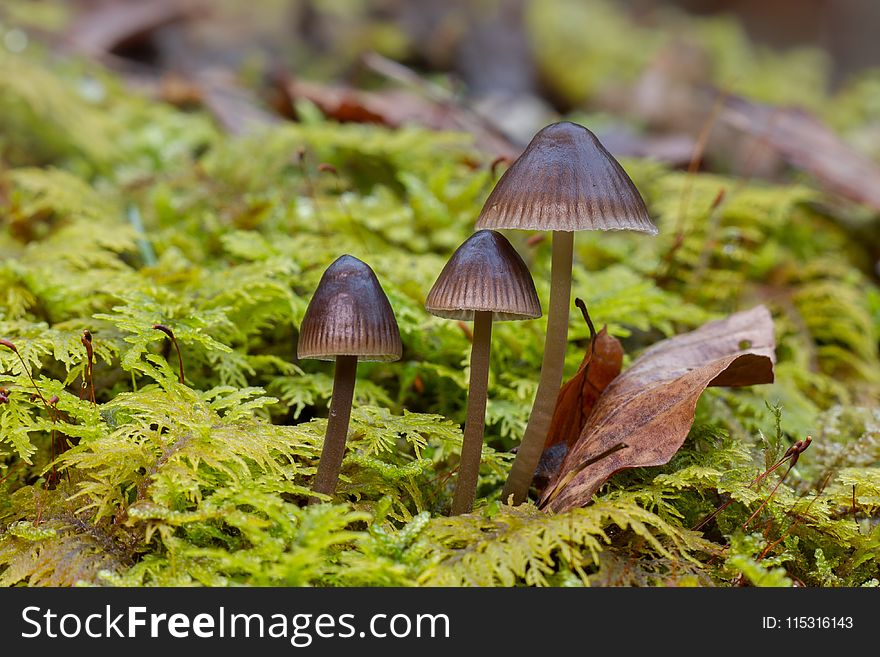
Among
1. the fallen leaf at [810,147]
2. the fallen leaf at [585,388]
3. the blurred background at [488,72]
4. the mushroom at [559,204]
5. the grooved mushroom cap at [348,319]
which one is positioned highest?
the blurred background at [488,72]

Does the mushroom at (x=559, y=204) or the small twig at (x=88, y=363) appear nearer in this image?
the mushroom at (x=559, y=204)

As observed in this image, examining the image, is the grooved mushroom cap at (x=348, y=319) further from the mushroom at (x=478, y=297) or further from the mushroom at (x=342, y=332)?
the mushroom at (x=478, y=297)

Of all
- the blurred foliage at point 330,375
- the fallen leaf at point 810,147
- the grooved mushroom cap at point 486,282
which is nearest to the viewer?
the blurred foliage at point 330,375

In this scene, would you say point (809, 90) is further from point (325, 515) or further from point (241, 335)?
point (325, 515)

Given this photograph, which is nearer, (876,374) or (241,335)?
(241,335)

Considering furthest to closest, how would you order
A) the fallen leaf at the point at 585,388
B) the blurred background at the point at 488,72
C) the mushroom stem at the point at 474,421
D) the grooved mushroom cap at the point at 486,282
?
the blurred background at the point at 488,72 < the fallen leaf at the point at 585,388 < the mushroom stem at the point at 474,421 < the grooved mushroom cap at the point at 486,282

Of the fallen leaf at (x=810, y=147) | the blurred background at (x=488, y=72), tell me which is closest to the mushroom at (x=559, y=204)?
the blurred background at (x=488, y=72)

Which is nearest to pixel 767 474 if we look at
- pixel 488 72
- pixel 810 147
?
pixel 810 147

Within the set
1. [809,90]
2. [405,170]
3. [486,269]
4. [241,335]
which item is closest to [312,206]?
[405,170]
